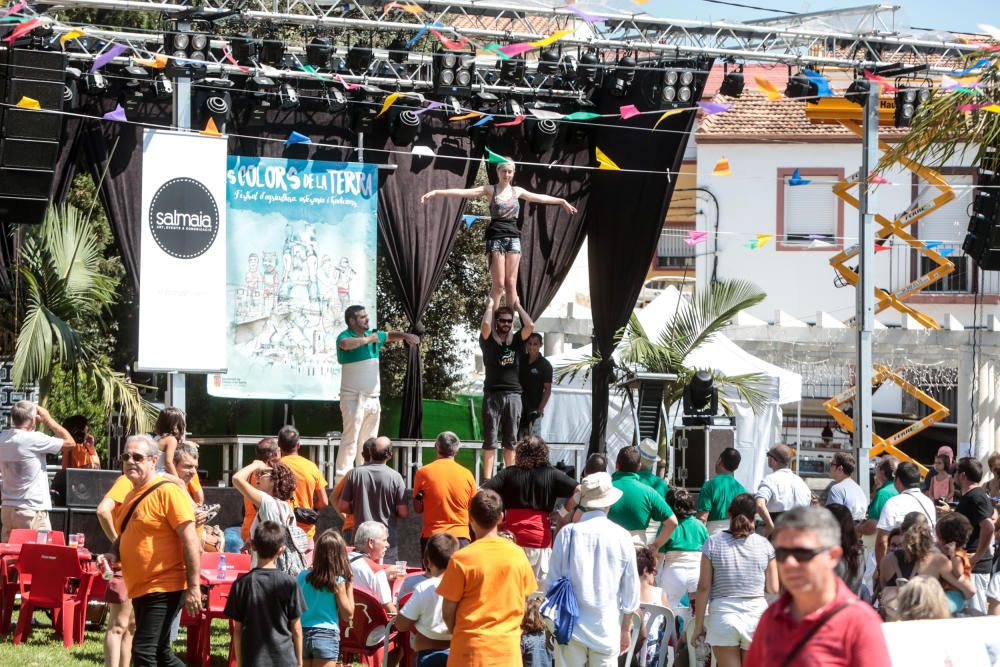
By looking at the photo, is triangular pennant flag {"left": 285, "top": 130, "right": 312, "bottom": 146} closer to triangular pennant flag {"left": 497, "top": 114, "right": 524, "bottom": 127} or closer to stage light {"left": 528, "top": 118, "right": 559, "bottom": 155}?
triangular pennant flag {"left": 497, "top": 114, "right": 524, "bottom": 127}

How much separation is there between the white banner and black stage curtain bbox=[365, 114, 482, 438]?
316cm

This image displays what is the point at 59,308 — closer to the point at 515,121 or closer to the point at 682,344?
the point at 515,121

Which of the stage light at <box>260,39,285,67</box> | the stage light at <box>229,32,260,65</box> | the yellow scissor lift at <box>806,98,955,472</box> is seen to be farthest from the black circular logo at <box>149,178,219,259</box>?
the yellow scissor lift at <box>806,98,955,472</box>

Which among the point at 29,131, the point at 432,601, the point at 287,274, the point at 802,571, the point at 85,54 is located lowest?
the point at 432,601

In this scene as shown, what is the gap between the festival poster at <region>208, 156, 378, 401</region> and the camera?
13.4 metres

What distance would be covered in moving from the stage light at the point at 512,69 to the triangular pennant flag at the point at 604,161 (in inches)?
48.8

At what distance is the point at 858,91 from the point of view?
1330 centimetres

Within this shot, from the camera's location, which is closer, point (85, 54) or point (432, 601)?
point (432, 601)

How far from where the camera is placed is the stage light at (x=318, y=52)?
1305 cm

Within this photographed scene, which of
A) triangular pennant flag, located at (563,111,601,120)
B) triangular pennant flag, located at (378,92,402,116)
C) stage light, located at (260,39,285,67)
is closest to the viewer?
stage light, located at (260,39,285,67)

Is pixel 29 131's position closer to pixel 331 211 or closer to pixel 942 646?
pixel 331 211

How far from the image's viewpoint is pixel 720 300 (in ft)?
50.4

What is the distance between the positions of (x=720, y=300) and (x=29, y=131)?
7.52 m

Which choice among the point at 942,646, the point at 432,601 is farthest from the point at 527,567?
the point at 942,646
